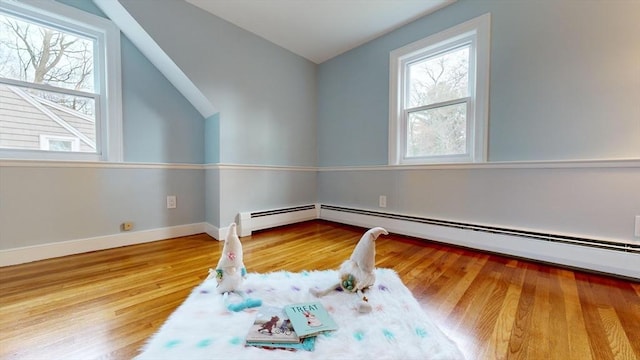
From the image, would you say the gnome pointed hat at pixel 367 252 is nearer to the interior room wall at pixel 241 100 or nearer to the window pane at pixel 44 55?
the interior room wall at pixel 241 100

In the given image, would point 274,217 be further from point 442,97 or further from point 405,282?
point 442,97

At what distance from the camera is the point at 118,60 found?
2.07 meters

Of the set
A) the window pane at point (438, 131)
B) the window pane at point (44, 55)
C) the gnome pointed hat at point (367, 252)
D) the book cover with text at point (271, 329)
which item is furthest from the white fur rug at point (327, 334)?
the window pane at point (44, 55)

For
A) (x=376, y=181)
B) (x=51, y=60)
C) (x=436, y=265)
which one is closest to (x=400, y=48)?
(x=376, y=181)

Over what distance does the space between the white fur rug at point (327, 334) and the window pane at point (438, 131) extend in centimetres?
149

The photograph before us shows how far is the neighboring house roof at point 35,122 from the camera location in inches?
67.5

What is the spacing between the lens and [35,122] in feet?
5.95

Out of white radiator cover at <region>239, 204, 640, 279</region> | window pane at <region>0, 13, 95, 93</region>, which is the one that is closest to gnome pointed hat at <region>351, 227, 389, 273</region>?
white radiator cover at <region>239, 204, 640, 279</region>

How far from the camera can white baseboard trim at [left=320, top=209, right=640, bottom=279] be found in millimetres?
1491

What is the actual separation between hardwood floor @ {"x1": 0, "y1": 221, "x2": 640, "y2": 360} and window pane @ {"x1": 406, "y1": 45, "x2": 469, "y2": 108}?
4.73ft

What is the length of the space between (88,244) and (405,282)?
2468mm

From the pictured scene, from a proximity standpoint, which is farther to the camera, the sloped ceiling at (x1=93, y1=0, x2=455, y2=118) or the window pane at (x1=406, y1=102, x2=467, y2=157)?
the window pane at (x1=406, y1=102, x2=467, y2=157)

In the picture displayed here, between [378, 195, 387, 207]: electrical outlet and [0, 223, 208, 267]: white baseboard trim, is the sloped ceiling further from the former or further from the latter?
[378, 195, 387, 207]: electrical outlet

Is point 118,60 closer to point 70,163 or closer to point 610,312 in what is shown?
point 70,163
